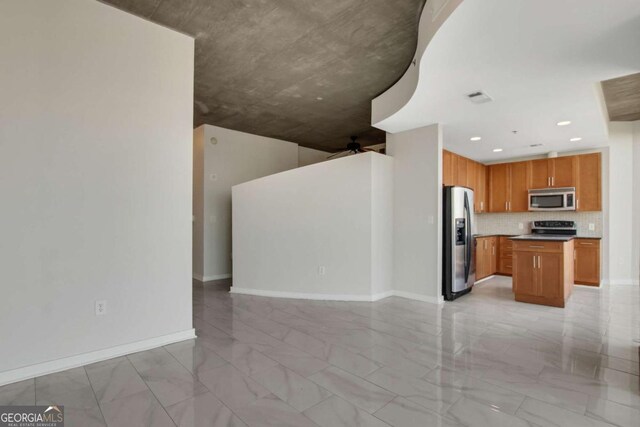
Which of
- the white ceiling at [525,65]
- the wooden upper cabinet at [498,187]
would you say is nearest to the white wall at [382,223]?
the white ceiling at [525,65]

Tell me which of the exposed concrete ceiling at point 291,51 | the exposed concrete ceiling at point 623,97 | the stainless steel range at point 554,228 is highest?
the exposed concrete ceiling at point 291,51

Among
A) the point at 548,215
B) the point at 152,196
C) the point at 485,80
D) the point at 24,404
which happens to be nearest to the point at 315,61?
the point at 485,80

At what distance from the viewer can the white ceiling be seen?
2.06 metres

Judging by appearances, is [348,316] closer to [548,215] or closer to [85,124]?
[85,124]

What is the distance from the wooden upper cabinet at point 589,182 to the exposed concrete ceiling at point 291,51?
4.20 m

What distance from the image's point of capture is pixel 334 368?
2500 mm

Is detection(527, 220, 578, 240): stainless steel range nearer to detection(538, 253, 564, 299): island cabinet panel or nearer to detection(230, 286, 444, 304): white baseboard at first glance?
detection(538, 253, 564, 299): island cabinet panel

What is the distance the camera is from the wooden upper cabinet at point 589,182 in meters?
5.68

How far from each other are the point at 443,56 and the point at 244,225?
13.0 ft

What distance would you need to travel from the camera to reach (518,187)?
651cm

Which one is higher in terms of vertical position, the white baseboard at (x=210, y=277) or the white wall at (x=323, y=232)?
the white wall at (x=323, y=232)

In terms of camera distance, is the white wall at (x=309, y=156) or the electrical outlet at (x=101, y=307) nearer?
the electrical outlet at (x=101, y=307)

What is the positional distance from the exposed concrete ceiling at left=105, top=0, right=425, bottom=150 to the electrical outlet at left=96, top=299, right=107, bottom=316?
261 centimetres

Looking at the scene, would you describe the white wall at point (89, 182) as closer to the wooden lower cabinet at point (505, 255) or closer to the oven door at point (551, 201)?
the wooden lower cabinet at point (505, 255)
